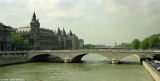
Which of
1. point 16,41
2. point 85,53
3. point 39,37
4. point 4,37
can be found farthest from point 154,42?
point 4,37

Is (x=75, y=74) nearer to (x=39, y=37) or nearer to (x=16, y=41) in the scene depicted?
(x=16, y=41)

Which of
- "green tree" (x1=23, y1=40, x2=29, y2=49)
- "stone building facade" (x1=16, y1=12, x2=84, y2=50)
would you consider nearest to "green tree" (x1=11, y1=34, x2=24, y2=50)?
"green tree" (x1=23, y1=40, x2=29, y2=49)

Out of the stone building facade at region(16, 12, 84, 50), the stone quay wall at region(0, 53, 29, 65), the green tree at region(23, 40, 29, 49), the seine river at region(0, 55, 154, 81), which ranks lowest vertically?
the seine river at region(0, 55, 154, 81)

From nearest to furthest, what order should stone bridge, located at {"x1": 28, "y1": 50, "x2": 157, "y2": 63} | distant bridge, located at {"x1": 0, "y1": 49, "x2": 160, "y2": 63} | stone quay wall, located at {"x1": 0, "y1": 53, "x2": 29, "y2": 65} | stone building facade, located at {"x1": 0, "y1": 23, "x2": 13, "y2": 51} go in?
stone quay wall, located at {"x1": 0, "y1": 53, "x2": 29, "y2": 65} < distant bridge, located at {"x1": 0, "y1": 49, "x2": 160, "y2": 63} < stone bridge, located at {"x1": 28, "y1": 50, "x2": 157, "y2": 63} < stone building facade, located at {"x1": 0, "y1": 23, "x2": 13, "y2": 51}

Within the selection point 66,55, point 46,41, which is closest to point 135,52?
point 66,55

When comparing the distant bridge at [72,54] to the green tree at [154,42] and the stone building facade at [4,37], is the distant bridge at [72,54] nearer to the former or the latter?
the stone building facade at [4,37]

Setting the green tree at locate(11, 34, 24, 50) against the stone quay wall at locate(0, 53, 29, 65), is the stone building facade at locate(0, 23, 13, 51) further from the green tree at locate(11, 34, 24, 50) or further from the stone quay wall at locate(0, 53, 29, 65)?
the stone quay wall at locate(0, 53, 29, 65)

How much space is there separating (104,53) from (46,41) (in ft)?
180

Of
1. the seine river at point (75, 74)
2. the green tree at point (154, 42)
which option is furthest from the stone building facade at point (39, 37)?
the seine river at point (75, 74)

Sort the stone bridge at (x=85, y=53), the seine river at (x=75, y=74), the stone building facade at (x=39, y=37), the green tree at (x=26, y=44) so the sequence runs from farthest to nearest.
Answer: the stone building facade at (x=39, y=37) < the green tree at (x=26, y=44) < the stone bridge at (x=85, y=53) < the seine river at (x=75, y=74)

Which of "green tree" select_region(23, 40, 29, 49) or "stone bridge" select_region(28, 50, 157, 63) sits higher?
"green tree" select_region(23, 40, 29, 49)

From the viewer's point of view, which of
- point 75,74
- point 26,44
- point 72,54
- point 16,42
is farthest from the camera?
point 26,44

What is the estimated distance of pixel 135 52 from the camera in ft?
223

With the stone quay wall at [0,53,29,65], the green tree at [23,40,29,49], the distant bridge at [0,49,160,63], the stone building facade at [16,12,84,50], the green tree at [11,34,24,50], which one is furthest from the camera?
the stone building facade at [16,12,84,50]
